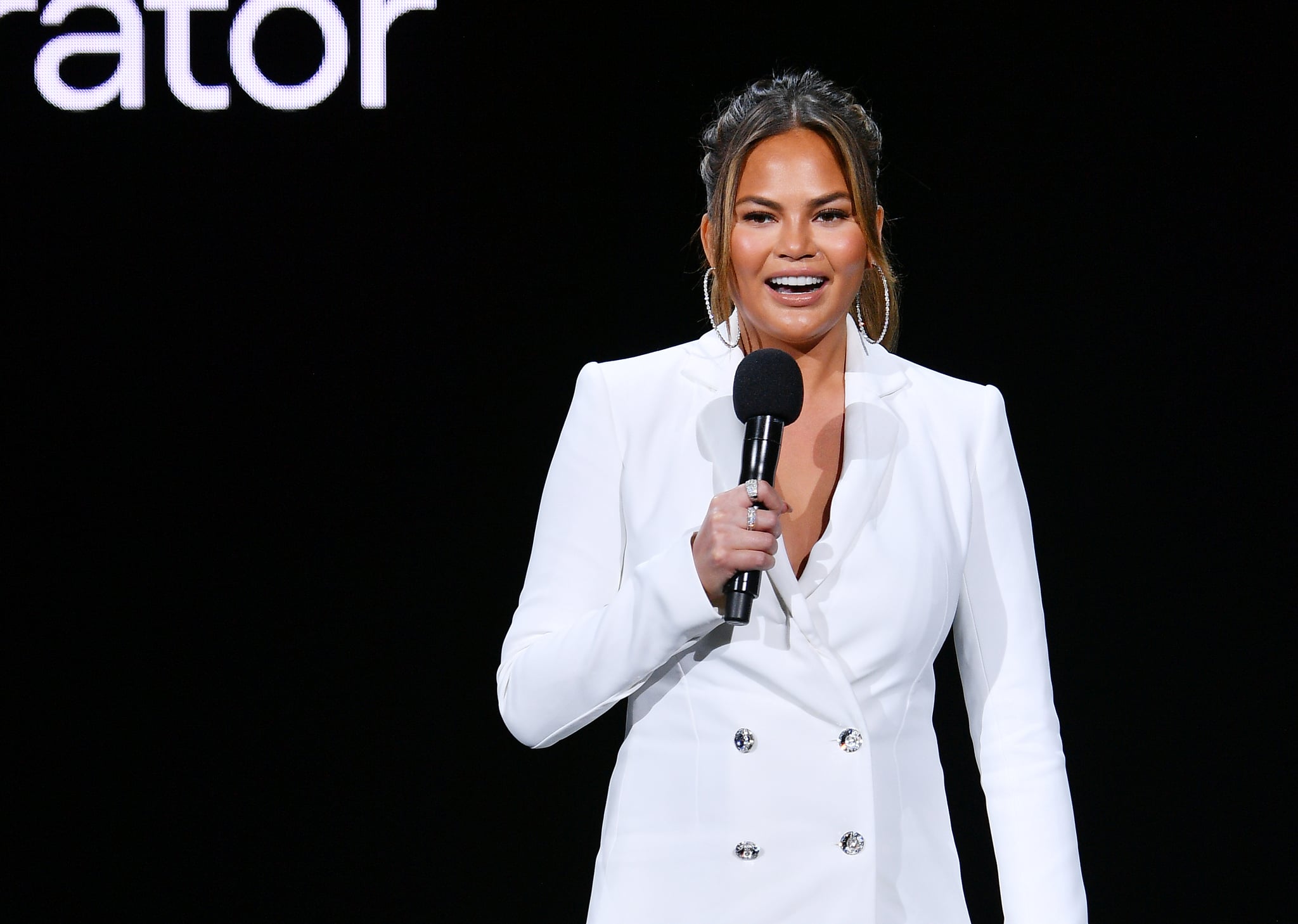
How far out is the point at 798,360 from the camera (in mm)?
1590

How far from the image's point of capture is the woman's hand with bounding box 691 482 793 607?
46.9 inches

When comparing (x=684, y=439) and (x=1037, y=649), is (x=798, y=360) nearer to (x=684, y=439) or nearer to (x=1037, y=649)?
(x=684, y=439)

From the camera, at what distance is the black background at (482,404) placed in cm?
245

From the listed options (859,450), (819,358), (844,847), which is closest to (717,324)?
(819,358)

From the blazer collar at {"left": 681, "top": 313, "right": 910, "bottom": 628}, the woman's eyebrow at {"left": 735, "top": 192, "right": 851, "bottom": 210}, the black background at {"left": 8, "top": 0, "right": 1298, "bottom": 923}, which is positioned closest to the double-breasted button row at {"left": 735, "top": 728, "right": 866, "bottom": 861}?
the blazer collar at {"left": 681, "top": 313, "right": 910, "bottom": 628}

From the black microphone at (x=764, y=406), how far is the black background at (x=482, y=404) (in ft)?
4.05

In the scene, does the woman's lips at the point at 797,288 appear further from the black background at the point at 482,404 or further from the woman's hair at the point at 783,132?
the black background at the point at 482,404

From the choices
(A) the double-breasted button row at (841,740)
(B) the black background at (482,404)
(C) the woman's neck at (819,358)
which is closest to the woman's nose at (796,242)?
(C) the woman's neck at (819,358)

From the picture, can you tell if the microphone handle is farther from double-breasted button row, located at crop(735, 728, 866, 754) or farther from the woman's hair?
the woman's hair

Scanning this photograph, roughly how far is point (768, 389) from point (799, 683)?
1.06ft

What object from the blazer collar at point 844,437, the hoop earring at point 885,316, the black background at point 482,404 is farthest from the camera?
the black background at point 482,404

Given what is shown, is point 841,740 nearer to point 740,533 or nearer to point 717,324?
point 740,533

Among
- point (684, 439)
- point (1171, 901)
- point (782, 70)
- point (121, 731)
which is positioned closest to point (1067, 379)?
point (782, 70)

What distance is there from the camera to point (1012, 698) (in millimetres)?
1476
